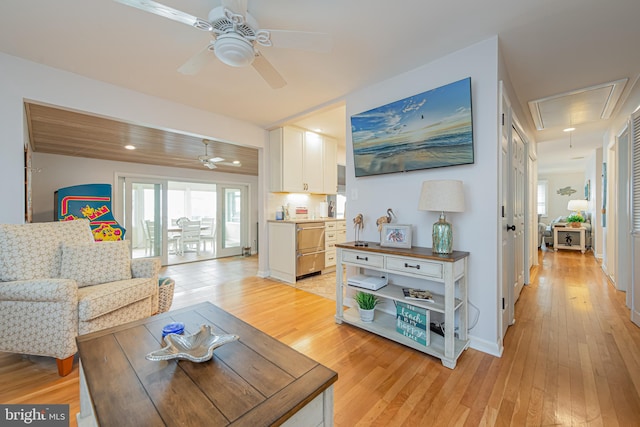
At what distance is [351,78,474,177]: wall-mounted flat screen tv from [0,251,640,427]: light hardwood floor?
1.58 metres

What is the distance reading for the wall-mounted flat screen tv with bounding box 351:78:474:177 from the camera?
82.7 inches

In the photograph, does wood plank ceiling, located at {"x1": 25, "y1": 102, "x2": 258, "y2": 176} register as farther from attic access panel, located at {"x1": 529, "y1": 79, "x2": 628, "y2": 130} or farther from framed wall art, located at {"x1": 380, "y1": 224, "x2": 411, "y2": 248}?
attic access panel, located at {"x1": 529, "y1": 79, "x2": 628, "y2": 130}

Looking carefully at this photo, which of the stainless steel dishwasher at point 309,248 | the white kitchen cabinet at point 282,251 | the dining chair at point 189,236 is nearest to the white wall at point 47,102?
the white kitchen cabinet at point 282,251

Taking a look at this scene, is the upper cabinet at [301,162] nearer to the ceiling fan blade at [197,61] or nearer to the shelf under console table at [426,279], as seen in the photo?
the shelf under console table at [426,279]

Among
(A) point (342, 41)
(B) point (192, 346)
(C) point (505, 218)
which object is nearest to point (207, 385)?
(B) point (192, 346)

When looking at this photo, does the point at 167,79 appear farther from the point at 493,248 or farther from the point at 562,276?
the point at 562,276

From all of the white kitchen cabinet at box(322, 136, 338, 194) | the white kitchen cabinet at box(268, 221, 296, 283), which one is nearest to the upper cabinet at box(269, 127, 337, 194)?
the white kitchen cabinet at box(322, 136, 338, 194)

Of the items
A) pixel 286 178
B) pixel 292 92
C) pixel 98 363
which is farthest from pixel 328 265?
pixel 98 363

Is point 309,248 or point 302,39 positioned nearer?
point 302,39

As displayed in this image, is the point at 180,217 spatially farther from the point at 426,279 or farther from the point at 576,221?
the point at 576,221

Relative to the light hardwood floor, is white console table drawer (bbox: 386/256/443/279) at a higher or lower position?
higher

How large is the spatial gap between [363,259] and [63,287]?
2.22 metres

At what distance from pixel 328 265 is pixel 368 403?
305cm

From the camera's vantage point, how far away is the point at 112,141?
13.2ft
